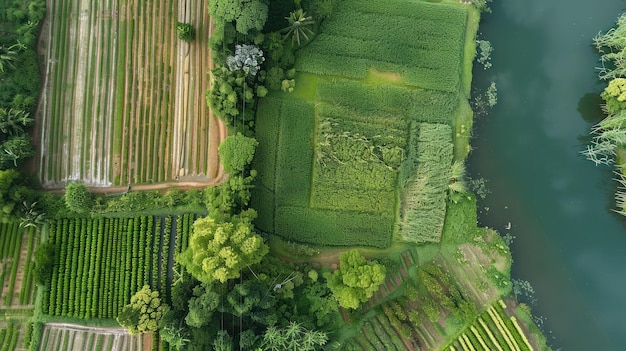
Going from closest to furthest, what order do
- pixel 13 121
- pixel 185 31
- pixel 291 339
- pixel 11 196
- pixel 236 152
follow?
pixel 291 339, pixel 11 196, pixel 236 152, pixel 13 121, pixel 185 31

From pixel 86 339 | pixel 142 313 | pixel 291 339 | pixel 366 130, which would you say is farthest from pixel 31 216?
pixel 366 130

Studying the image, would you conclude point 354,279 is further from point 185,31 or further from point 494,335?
point 185,31

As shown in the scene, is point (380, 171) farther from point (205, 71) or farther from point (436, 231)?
point (205, 71)

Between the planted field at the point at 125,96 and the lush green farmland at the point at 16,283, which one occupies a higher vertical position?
the planted field at the point at 125,96

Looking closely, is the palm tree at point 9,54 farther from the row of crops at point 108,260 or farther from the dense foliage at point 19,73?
the row of crops at point 108,260

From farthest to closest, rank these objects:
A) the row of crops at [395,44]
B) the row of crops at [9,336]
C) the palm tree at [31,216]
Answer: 1. the row of crops at [395,44]
2. the row of crops at [9,336]
3. the palm tree at [31,216]

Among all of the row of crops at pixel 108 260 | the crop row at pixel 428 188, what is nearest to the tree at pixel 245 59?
the row of crops at pixel 108 260

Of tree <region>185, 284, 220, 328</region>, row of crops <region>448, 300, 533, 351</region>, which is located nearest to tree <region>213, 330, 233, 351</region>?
tree <region>185, 284, 220, 328</region>
